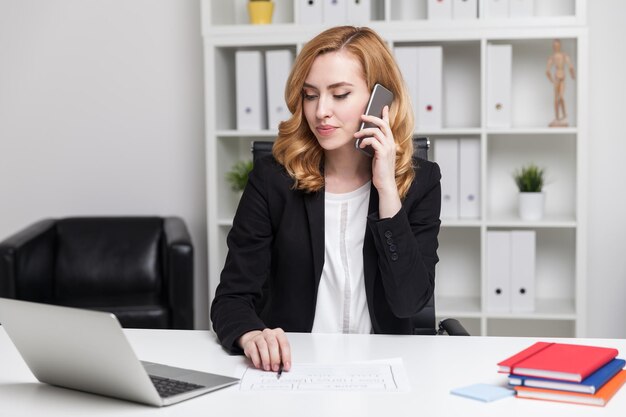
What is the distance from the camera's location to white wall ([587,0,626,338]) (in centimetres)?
388

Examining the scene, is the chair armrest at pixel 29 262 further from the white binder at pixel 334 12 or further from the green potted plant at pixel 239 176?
the white binder at pixel 334 12

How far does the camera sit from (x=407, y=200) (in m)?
2.05

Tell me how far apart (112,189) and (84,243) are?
44 cm

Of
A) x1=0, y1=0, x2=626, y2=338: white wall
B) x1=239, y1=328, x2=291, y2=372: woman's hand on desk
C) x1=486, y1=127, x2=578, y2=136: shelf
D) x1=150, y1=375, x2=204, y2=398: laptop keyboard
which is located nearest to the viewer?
x1=150, y1=375, x2=204, y2=398: laptop keyboard

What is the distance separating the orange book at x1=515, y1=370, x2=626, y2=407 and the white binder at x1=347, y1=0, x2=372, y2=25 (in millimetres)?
2558

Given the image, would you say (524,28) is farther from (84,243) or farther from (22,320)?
(22,320)

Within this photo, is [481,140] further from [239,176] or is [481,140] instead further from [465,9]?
[239,176]

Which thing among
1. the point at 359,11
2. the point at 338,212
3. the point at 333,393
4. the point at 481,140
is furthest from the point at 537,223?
the point at 333,393

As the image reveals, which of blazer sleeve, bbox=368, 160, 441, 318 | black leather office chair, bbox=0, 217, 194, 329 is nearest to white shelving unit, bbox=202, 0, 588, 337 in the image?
black leather office chair, bbox=0, 217, 194, 329

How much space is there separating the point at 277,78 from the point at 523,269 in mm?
1355

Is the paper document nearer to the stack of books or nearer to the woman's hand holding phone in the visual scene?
the stack of books

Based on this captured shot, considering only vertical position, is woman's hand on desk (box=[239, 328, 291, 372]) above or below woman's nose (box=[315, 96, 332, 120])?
below

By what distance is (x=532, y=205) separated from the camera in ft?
12.3

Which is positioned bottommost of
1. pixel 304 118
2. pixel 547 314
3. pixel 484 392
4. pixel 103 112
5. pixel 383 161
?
pixel 547 314
